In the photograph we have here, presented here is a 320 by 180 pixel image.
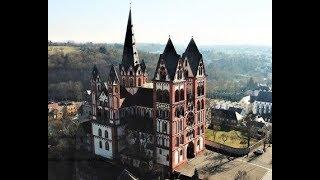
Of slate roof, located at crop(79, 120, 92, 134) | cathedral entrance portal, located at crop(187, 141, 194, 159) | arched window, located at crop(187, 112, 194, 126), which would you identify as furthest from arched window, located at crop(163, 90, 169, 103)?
slate roof, located at crop(79, 120, 92, 134)

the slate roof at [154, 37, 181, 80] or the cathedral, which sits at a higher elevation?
the slate roof at [154, 37, 181, 80]

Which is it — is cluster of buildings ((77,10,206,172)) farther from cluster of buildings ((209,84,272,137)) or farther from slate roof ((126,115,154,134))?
cluster of buildings ((209,84,272,137))

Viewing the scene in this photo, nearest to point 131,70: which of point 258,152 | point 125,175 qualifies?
point 125,175

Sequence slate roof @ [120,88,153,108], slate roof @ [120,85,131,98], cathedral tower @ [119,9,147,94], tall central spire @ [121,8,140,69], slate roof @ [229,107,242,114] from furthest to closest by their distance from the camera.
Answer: slate roof @ [120,85,131,98]
slate roof @ [120,88,153,108]
slate roof @ [229,107,242,114]
cathedral tower @ [119,9,147,94]
tall central spire @ [121,8,140,69]
